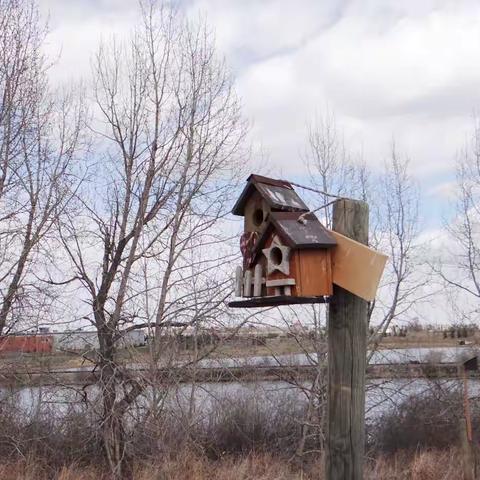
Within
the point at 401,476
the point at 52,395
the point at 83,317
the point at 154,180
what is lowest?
the point at 401,476

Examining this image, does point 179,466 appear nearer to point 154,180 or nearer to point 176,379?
point 176,379

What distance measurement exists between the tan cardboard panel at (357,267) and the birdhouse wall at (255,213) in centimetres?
54

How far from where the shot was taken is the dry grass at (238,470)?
8312mm

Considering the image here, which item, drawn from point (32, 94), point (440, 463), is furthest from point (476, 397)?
point (32, 94)

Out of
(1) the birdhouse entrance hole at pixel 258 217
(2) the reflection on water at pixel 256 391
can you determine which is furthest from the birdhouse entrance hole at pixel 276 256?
(2) the reflection on water at pixel 256 391

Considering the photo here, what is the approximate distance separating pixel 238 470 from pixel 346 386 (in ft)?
20.8

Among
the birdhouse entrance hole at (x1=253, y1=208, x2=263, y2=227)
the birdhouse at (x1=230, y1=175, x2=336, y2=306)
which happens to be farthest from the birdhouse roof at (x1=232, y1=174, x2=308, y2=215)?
the birdhouse entrance hole at (x1=253, y1=208, x2=263, y2=227)

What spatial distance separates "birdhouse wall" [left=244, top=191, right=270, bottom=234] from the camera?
370 cm

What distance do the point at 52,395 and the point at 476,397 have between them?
26.8 ft

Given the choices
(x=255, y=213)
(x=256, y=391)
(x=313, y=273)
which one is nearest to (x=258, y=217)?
(x=255, y=213)

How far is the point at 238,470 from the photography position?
9094 millimetres

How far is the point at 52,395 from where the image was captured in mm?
10164

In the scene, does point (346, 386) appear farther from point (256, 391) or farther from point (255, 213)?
point (256, 391)

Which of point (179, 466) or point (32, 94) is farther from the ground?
point (32, 94)
